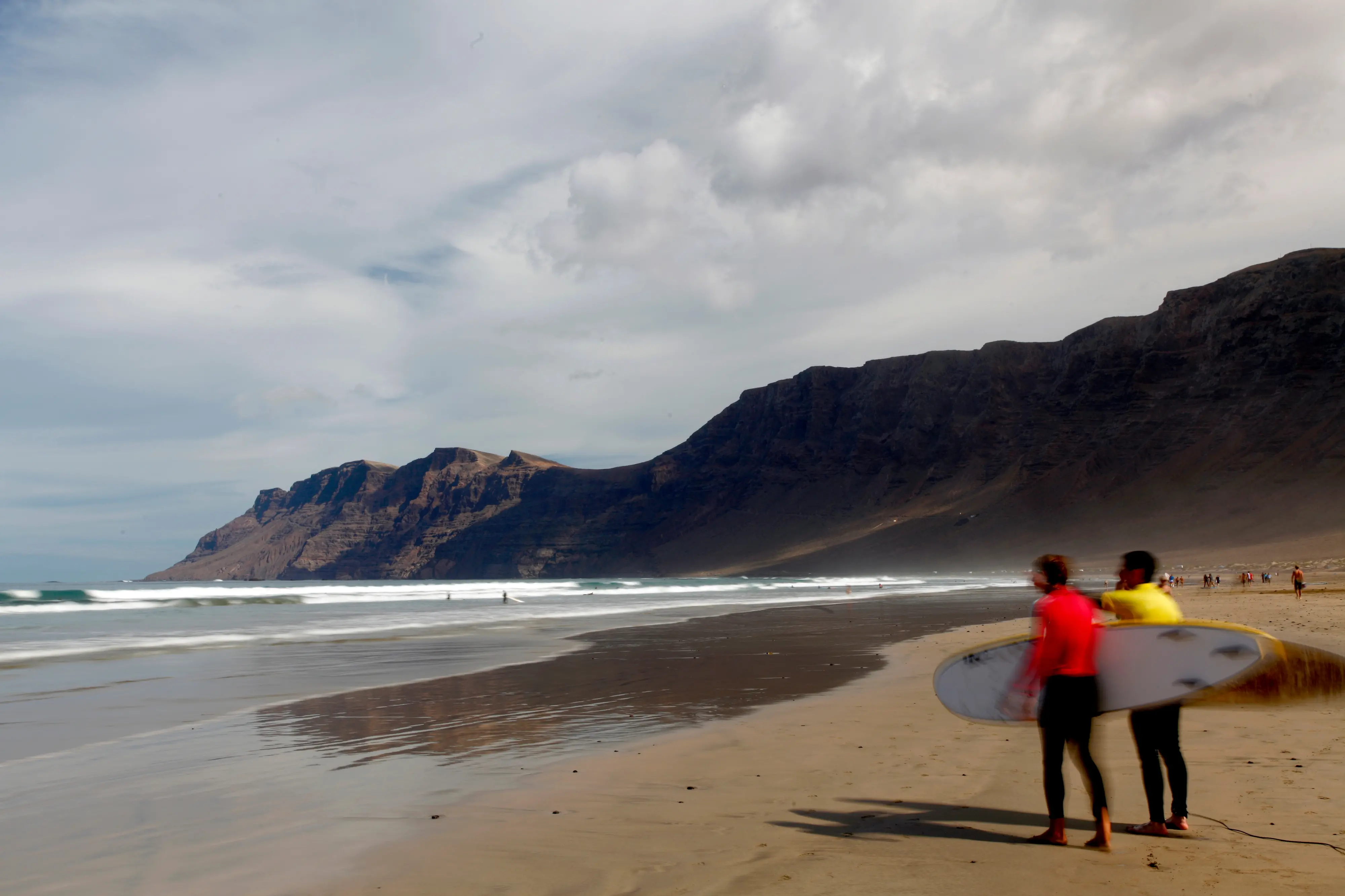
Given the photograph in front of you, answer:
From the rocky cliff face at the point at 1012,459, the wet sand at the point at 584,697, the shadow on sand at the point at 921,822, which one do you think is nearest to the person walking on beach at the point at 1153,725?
the shadow on sand at the point at 921,822

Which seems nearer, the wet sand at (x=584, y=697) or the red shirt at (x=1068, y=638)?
the red shirt at (x=1068, y=638)

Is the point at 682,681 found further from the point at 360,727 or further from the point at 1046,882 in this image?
the point at 1046,882

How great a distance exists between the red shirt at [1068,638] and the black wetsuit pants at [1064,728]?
48mm

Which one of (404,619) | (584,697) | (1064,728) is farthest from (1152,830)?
(404,619)

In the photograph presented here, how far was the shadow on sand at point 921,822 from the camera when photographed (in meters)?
5.55

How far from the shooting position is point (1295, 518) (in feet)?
272

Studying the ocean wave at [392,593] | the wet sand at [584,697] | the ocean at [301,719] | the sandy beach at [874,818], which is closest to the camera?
the sandy beach at [874,818]

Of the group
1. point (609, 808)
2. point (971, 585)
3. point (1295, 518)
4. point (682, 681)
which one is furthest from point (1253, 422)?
point (609, 808)

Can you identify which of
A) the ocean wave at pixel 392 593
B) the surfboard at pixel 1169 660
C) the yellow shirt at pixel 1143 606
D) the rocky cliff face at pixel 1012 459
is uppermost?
the rocky cliff face at pixel 1012 459

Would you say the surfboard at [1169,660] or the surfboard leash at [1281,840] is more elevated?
the surfboard at [1169,660]

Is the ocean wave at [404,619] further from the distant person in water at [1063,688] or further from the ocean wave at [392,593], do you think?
the distant person in water at [1063,688]

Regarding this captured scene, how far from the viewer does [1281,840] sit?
17.0 feet

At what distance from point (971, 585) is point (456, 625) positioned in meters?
44.3

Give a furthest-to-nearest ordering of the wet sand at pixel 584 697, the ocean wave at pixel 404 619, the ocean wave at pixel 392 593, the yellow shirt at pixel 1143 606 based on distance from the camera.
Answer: the ocean wave at pixel 392 593 → the ocean wave at pixel 404 619 → the wet sand at pixel 584 697 → the yellow shirt at pixel 1143 606
